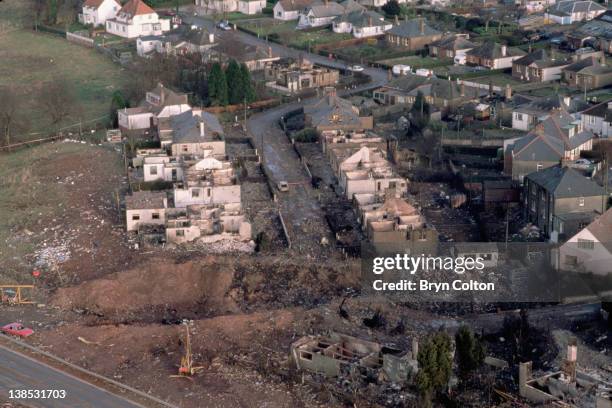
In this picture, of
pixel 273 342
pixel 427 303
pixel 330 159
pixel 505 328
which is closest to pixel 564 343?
pixel 505 328

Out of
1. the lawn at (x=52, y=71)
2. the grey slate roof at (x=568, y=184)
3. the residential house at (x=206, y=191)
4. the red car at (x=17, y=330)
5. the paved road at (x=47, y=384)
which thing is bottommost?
the lawn at (x=52, y=71)

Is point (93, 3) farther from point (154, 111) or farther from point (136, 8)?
point (154, 111)

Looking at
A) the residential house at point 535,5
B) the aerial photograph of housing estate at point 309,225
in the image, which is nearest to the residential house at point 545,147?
the aerial photograph of housing estate at point 309,225

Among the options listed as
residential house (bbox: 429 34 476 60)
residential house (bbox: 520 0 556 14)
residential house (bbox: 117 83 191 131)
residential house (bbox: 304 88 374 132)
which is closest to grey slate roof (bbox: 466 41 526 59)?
residential house (bbox: 429 34 476 60)

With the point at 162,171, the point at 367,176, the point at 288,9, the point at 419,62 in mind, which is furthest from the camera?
the point at 288,9

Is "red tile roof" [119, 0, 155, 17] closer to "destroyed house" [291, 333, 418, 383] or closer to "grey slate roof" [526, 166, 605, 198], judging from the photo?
"grey slate roof" [526, 166, 605, 198]

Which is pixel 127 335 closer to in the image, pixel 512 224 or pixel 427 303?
pixel 427 303

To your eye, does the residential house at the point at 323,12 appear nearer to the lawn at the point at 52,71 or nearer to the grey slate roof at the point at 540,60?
the lawn at the point at 52,71

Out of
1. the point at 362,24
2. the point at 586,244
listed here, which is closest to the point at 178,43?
the point at 362,24
